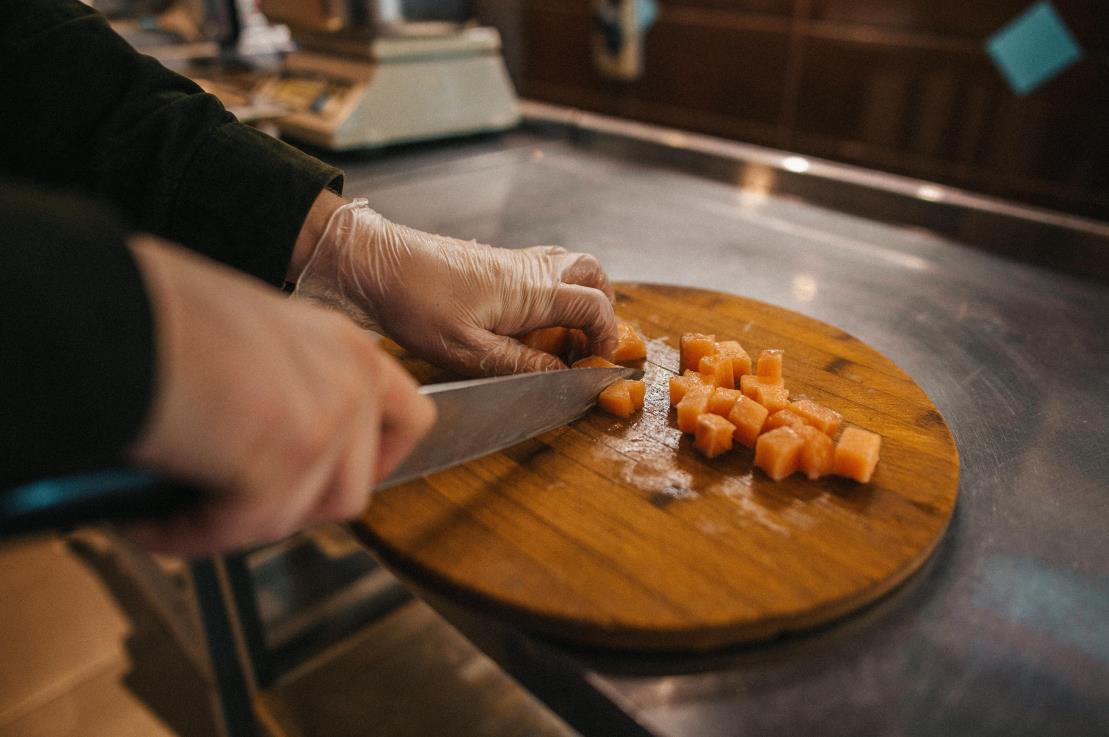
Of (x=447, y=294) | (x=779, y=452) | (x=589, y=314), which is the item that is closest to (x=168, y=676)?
(x=447, y=294)

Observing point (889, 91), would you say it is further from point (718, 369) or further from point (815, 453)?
point (815, 453)

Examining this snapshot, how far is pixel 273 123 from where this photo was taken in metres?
2.62

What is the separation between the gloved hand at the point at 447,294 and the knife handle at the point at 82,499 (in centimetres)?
64

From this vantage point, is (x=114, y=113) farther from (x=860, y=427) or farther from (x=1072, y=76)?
(x=1072, y=76)

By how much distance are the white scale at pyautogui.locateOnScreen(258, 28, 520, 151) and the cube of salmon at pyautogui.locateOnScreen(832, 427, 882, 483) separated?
193 centimetres

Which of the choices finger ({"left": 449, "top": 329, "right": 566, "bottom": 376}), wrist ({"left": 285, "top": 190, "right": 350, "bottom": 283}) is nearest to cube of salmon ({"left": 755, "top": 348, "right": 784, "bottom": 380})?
finger ({"left": 449, "top": 329, "right": 566, "bottom": 376})

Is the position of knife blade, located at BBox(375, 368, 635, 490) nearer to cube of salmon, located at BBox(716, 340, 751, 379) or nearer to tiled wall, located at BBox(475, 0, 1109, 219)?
cube of salmon, located at BBox(716, 340, 751, 379)

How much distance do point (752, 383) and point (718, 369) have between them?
0.06 meters

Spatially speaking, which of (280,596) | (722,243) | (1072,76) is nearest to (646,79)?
(1072,76)

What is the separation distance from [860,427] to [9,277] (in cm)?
108

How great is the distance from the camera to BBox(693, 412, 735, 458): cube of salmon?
41.1 inches

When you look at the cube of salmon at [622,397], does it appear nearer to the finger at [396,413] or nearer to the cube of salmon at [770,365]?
the cube of salmon at [770,365]

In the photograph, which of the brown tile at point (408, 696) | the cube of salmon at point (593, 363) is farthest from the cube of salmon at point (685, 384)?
the brown tile at point (408, 696)

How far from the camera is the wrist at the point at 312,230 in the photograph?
49.6 inches
